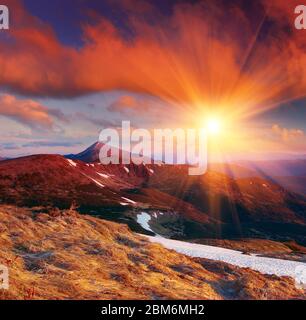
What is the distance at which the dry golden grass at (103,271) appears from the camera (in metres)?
19.5

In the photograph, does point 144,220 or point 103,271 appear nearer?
point 103,271

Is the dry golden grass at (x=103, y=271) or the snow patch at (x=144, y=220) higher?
the dry golden grass at (x=103, y=271)

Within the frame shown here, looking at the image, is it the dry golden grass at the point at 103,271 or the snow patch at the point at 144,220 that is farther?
the snow patch at the point at 144,220

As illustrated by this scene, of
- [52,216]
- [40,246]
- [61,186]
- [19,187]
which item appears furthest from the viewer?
[61,186]

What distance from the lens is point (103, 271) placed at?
23.5m

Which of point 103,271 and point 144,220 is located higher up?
point 103,271

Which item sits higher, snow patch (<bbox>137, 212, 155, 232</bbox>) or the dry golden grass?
the dry golden grass

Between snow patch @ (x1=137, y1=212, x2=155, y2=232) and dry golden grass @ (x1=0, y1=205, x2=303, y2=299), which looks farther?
snow patch @ (x1=137, y1=212, x2=155, y2=232)

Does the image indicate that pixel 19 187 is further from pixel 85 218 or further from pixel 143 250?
pixel 143 250

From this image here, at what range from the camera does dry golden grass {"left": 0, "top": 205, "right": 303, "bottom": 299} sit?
19500mm
